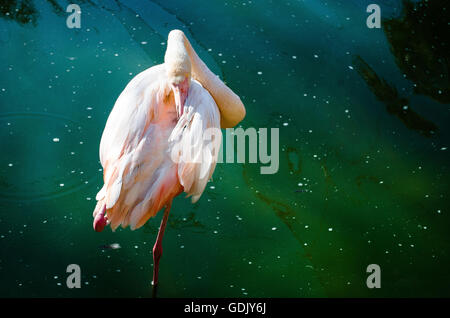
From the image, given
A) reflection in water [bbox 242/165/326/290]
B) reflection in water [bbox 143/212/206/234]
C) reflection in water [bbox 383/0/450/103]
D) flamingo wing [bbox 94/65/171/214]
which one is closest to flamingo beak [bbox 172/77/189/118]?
flamingo wing [bbox 94/65/171/214]

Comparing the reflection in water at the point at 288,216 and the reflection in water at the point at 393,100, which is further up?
the reflection in water at the point at 393,100

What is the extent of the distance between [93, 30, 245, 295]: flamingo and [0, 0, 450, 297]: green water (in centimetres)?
42

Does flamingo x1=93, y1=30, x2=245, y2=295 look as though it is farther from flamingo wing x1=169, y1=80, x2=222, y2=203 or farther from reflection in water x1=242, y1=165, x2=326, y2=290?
reflection in water x1=242, y1=165, x2=326, y2=290

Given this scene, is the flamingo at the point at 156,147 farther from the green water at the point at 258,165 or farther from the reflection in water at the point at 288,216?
the reflection in water at the point at 288,216

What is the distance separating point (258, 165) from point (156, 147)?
3.63 feet

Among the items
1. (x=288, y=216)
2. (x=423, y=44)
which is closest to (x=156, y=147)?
(x=288, y=216)

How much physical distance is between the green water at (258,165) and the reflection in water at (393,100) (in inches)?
0.5

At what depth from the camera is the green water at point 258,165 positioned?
3086 mm

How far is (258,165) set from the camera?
12.3 feet

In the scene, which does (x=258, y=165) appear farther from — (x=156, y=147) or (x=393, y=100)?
(x=393, y=100)

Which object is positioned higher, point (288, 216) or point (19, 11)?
point (19, 11)

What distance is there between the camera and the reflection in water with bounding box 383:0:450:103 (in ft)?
14.6

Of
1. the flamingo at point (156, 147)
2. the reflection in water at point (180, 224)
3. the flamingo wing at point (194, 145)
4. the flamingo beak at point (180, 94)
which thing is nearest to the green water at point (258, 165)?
the reflection in water at point (180, 224)

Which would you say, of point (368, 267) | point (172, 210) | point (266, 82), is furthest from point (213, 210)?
point (266, 82)
